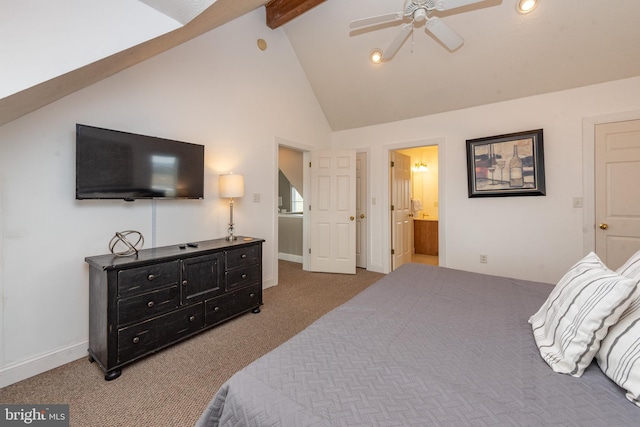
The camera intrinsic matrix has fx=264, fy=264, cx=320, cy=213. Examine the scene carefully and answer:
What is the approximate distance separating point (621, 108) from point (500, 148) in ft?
3.62

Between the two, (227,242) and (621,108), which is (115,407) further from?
(621,108)

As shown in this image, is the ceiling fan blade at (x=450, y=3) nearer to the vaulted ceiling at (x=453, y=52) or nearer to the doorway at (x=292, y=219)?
the vaulted ceiling at (x=453, y=52)

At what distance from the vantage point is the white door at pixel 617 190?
2.75m

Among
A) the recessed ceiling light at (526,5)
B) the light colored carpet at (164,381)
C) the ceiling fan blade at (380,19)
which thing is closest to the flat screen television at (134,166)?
the light colored carpet at (164,381)

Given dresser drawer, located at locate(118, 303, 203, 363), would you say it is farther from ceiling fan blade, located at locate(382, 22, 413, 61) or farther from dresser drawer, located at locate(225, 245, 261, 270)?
ceiling fan blade, located at locate(382, 22, 413, 61)

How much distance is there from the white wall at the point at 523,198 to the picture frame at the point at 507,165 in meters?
0.10

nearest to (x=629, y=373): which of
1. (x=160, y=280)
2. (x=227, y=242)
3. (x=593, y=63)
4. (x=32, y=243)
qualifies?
(x=160, y=280)

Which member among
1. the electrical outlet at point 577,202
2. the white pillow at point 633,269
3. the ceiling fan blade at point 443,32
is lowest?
the white pillow at point 633,269

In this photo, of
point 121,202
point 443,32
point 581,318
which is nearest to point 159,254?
point 121,202

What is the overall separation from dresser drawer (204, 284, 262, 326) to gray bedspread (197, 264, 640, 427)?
155 centimetres

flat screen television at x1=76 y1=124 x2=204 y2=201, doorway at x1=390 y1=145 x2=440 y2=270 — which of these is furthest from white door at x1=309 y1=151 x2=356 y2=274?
flat screen television at x1=76 y1=124 x2=204 y2=201

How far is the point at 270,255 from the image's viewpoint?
12.0 ft

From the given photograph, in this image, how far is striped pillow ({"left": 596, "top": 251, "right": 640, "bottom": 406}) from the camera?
76 cm

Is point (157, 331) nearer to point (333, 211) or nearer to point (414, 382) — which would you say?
point (414, 382)
